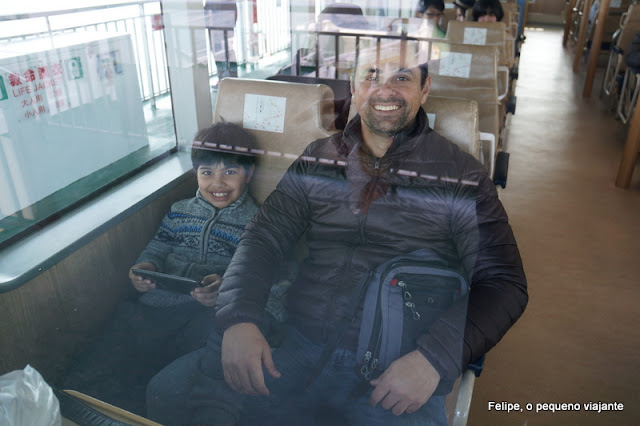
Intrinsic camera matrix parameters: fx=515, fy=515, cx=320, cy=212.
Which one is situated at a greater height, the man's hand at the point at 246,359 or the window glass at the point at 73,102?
the window glass at the point at 73,102

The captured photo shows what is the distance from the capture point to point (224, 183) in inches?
53.6

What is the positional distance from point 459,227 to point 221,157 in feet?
2.14

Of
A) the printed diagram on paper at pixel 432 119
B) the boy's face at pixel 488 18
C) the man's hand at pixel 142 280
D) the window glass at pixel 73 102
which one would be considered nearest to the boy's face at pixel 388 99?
the printed diagram on paper at pixel 432 119

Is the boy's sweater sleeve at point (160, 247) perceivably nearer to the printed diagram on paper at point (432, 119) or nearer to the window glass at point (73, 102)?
the window glass at point (73, 102)

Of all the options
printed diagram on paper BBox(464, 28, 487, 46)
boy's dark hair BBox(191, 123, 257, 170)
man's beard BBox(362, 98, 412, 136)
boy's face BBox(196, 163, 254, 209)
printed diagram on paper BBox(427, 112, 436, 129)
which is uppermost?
man's beard BBox(362, 98, 412, 136)

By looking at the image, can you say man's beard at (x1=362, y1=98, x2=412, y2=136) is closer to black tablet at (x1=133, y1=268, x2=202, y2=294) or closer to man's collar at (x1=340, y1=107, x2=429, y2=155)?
man's collar at (x1=340, y1=107, x2=429, y2=155)

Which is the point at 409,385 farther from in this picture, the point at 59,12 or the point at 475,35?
the point at 475,35

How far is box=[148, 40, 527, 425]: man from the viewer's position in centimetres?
99

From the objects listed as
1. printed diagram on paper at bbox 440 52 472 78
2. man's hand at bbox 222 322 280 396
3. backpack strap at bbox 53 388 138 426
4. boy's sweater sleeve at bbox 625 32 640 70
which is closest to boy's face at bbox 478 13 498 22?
boy's sweater sleeve at bbox 625 32 640 70

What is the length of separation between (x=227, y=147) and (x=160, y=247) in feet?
1.04

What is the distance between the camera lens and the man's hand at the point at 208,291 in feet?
3.85

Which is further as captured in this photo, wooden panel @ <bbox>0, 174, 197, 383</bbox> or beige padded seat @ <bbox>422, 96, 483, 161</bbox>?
beige padded seat @ <bbox>422, 96, 483, 161</bbox>

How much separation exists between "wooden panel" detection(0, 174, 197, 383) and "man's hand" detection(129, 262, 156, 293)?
0.07 ft

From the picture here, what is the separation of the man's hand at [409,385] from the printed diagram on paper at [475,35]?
255 cm
